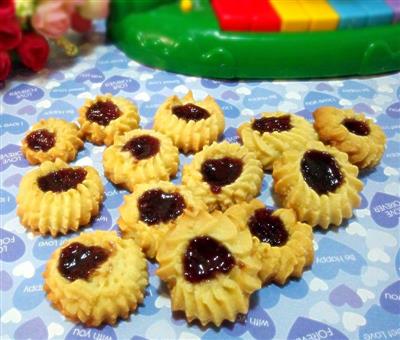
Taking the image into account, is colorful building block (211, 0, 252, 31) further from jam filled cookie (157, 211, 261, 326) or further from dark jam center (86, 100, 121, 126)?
jam filled cookie (157, 211, 261, 326)

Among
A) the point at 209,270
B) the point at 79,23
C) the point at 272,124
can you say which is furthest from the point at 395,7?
the point at 209,270

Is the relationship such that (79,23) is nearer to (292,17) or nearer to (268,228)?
(292,17)

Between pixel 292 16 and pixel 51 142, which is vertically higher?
pixel 292 16

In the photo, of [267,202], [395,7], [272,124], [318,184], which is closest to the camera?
[318,184]

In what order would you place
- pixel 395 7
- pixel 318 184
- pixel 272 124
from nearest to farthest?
pixel 318 184 → pixel 272 124 → pixel 395 7

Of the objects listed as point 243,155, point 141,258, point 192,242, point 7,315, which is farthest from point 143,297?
point 243,155

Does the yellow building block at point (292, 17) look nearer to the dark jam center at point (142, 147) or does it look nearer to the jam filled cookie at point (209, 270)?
the dark jam center at point (142, 147)

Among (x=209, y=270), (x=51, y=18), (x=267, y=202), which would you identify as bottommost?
(x=267, y=202)
